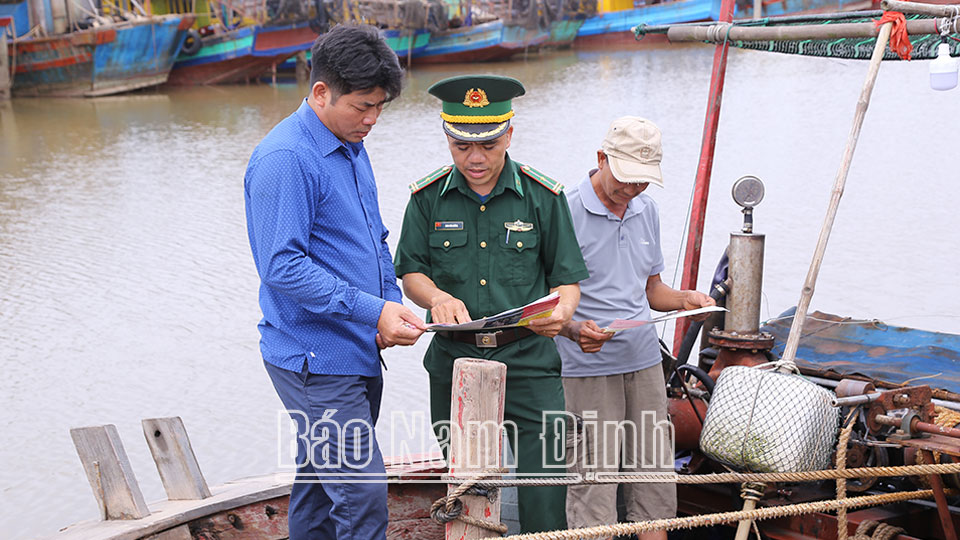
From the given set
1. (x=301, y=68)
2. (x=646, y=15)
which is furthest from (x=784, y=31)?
(x=646, y=15)

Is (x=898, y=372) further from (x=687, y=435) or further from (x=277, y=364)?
(x=277, y=364)

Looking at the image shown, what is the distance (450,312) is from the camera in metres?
2.80

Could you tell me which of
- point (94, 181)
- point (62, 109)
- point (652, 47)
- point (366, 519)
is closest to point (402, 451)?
point (366, 519)

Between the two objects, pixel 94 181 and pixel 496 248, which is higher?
pixel 496 248

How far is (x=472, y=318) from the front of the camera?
302 centimetres

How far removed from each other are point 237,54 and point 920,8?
72.5 feet

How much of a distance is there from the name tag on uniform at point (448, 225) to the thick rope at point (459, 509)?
2.54 feet

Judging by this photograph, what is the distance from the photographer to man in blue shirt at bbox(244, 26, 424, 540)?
2.49 metres

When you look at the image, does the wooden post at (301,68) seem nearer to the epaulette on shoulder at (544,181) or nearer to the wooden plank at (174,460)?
the wooden plank at (174,460)

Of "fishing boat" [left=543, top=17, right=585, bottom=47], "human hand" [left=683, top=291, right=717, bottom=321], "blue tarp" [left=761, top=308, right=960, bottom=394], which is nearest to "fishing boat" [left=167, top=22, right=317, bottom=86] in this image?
"fishing boat" [left=543, top=17, right=585, bottom=47]

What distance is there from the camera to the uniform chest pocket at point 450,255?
3.01m

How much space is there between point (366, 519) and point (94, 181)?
37.1 feet

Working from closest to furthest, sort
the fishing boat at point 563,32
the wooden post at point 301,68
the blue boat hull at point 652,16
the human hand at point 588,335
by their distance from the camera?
the human hand at point 588,335 → the wooden post at point 301,68 → the blue boat hull at point 652,16 → the fishing boat at point 563,32

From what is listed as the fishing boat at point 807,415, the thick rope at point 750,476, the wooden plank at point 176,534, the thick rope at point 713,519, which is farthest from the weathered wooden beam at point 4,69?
the thick rope at point 713,519
